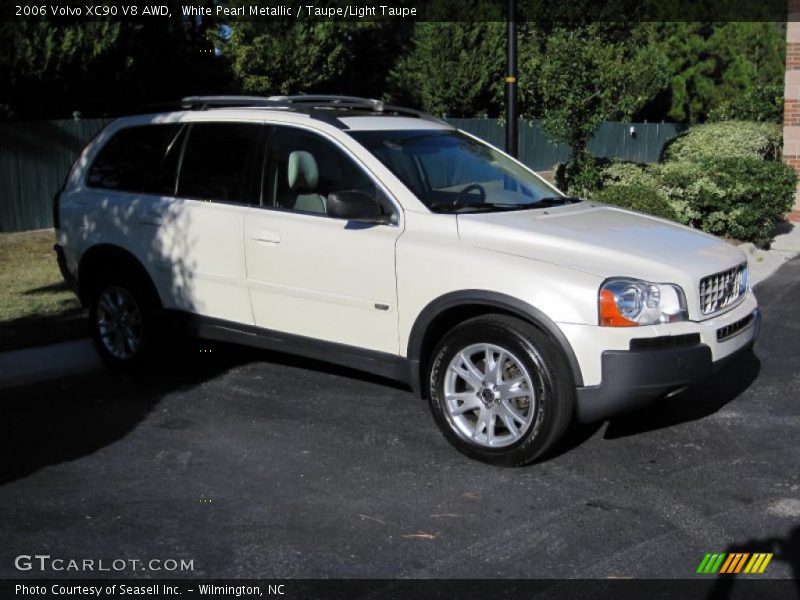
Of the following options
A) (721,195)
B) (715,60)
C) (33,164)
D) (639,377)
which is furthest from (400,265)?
(715,60)

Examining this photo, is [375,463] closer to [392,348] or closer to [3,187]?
[392,348]

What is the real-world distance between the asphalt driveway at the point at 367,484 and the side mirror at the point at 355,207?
130 cm

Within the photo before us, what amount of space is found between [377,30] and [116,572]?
33.8 meters

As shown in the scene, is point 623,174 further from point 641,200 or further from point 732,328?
point 732,328

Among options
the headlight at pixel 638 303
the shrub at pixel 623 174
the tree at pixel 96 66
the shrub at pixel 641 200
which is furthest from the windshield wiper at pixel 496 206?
the tree at pixel 96 66

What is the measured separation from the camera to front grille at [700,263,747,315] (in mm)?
5465

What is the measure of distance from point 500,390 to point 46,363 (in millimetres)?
3861

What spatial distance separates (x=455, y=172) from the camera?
6.50 meters

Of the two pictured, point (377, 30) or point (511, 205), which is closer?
point (511, 205)

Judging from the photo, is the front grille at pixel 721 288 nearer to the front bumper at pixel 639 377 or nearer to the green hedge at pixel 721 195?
the front bumper at pixel 639 377

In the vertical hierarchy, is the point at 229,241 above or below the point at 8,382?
above

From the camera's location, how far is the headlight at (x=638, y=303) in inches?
201

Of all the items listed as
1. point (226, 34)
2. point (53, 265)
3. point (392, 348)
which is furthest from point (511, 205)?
point (226, 34)

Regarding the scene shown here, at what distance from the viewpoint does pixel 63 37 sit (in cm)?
1672
